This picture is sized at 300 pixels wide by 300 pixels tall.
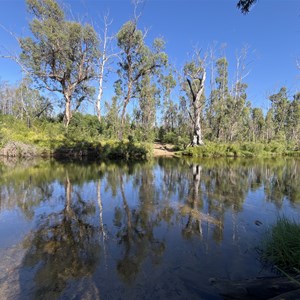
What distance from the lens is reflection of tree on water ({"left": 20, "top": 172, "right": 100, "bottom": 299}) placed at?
3.47 metres

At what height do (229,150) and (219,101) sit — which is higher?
(219,101)

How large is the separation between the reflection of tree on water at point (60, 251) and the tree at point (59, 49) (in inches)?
923

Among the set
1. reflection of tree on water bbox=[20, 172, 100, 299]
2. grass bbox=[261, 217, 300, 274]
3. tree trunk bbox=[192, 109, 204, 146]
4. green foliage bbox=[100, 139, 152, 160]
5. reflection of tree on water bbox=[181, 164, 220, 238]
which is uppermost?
tree trunk bbox=[192, 109, 204, 146]

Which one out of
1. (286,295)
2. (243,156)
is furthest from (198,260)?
(243,156)

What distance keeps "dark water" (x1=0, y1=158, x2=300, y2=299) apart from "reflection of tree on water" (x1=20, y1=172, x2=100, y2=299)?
15 millimetres

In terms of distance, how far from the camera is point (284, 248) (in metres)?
3.95

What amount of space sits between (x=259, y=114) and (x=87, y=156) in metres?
38.3

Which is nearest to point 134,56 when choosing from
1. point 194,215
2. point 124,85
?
point 124,85

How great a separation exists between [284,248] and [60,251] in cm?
373

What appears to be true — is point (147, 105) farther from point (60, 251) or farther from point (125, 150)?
point (60, 251)

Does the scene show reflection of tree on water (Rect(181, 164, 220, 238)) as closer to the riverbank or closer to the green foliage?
the green foliage

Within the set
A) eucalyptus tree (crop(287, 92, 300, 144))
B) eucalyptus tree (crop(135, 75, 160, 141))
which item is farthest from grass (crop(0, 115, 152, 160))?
eucalyptus tree (crop(287, 92, 300, 144))

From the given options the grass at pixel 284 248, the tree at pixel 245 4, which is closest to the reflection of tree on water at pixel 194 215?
the grass at pixel 284 248

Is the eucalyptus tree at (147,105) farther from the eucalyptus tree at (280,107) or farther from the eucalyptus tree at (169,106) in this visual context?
the eucalyptus tree at (280,107)
